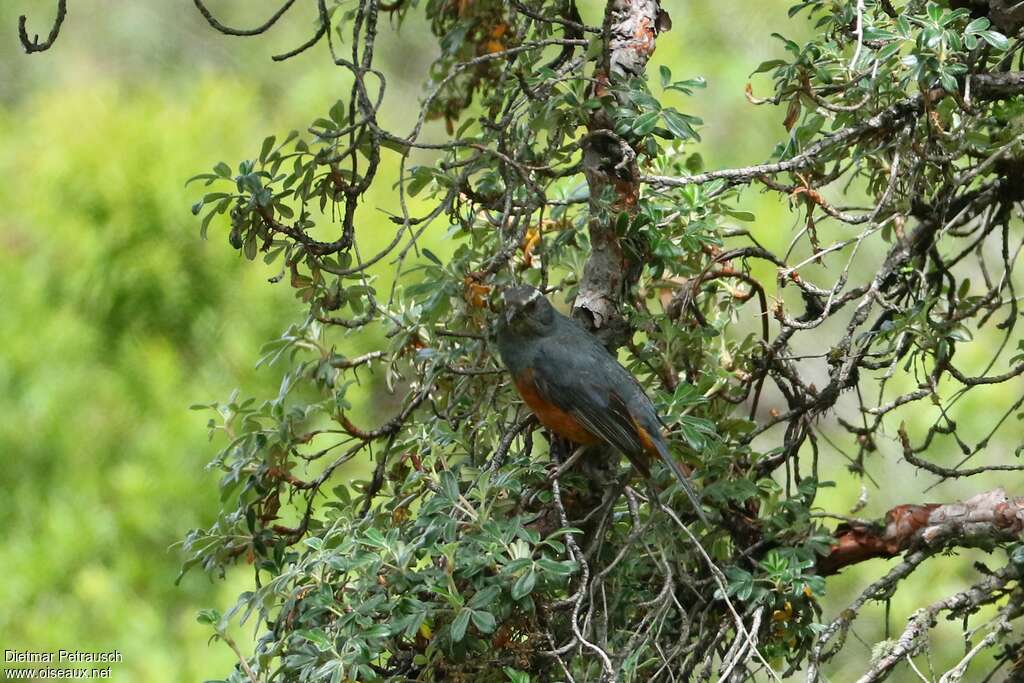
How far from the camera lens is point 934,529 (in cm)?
282

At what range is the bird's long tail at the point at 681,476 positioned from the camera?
2.69m

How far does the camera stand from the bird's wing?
2.85 metres

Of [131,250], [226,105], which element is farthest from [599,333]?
[226,105]

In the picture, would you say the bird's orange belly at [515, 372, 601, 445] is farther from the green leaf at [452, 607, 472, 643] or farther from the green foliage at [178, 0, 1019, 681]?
the green leaf at [452, 607, 472, 643]

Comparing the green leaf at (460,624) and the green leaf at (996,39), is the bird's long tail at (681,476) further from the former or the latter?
the green leaf at (996,39)

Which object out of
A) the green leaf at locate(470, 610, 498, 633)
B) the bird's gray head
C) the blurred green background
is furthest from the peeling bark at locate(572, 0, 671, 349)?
the blurred green background

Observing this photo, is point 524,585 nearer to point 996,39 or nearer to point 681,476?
point 681,476

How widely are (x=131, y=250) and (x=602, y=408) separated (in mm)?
4642

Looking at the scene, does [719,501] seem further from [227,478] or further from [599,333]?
[227,478]

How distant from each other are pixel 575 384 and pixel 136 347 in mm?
4497

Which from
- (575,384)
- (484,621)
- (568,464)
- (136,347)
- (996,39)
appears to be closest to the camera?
(484,621)

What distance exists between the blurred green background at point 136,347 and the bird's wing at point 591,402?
2725mm

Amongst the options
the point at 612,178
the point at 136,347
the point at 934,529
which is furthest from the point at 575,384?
the point at 136,347

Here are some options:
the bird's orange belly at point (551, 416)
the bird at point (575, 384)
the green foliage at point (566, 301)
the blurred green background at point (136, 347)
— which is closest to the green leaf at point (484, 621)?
the green foliage at point (566, 301)
